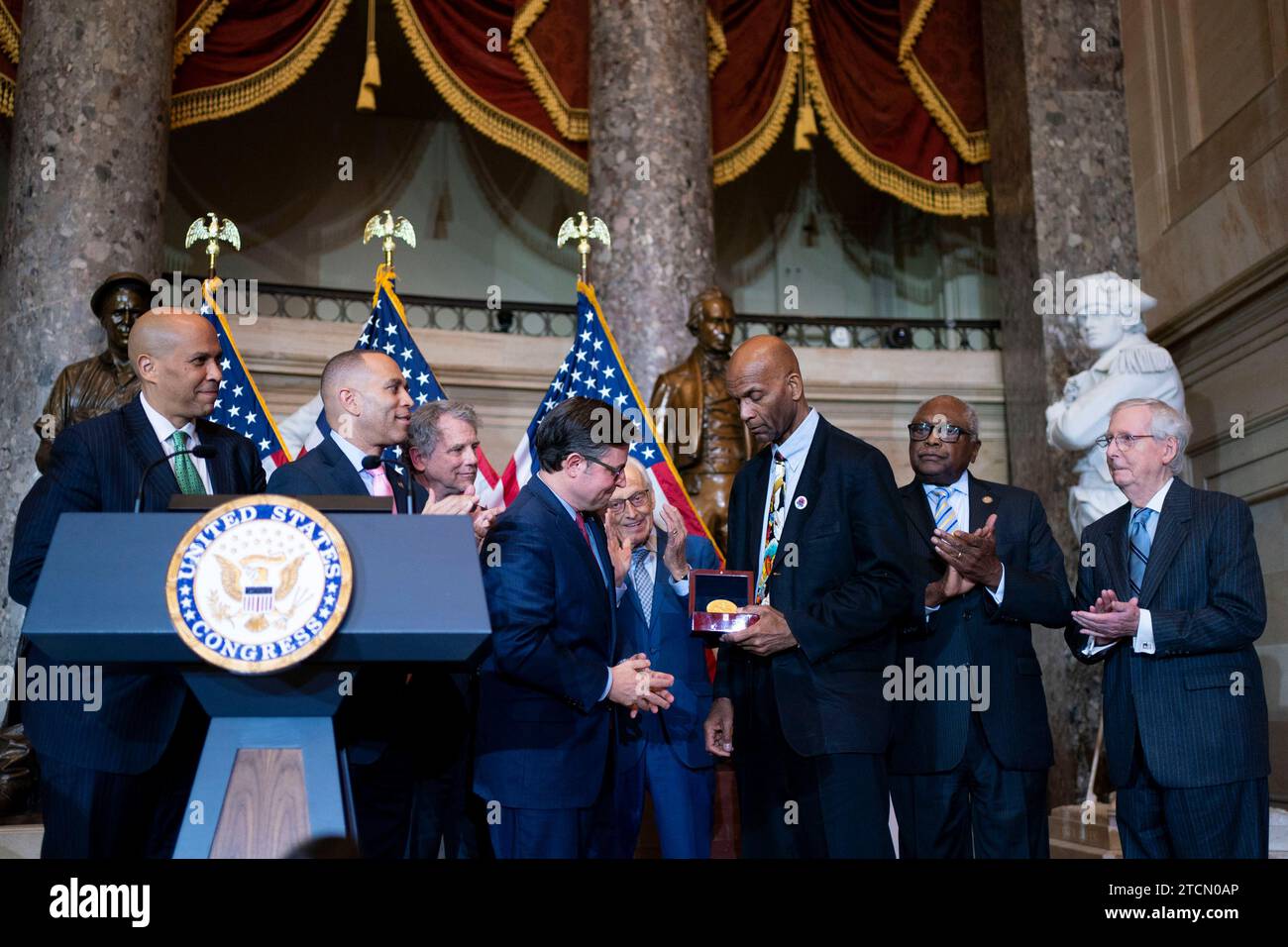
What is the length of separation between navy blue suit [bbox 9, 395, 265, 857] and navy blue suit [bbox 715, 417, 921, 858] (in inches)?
50.5

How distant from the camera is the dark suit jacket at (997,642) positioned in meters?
3.50

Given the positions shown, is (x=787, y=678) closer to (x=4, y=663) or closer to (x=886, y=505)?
(x=886, y=505)

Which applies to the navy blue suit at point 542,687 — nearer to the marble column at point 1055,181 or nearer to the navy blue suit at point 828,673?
the navy blue suit at point 828,673

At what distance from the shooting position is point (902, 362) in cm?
937

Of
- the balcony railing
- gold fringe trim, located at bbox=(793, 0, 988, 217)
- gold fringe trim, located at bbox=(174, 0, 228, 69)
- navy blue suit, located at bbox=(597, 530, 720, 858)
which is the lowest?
navy blue suit, located at bbox=(597, 530, 720, 858)

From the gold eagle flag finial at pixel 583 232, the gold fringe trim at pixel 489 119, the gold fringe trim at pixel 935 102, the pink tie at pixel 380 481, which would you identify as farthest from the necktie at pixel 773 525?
the gold fringe trim at pixel 935 102

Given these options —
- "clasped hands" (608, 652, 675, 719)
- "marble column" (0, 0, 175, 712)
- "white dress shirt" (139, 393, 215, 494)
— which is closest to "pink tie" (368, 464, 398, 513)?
"white dress shirt" (139, 393, 215, 494)

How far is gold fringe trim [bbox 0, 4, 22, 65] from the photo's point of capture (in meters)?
7.22

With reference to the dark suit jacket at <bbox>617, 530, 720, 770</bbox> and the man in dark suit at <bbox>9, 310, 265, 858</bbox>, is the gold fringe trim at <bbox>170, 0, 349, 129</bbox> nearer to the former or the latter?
the dark suit jacket at <bbox>617, 530, 720, 770</bbox>

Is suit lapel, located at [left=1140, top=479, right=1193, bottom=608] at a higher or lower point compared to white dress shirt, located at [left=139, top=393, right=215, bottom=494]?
lower

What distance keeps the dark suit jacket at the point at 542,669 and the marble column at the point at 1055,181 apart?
17.1ft

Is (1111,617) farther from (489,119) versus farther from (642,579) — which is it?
(489,119)
